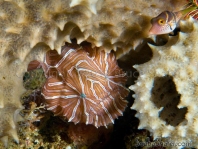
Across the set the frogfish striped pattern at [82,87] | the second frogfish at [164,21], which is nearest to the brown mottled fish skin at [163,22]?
the second frogfish at [164,21]

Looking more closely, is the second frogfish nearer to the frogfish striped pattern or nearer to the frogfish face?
the frogfish face

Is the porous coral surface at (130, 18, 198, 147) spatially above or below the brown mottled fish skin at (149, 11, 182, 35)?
below

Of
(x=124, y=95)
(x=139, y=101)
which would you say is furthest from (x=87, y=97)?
(x=139, y=101)

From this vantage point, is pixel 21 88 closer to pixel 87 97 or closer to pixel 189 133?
pixel 87 97

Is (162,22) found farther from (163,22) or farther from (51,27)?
(51,27)

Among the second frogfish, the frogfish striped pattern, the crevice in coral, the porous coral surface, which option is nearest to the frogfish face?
the second frogfish
